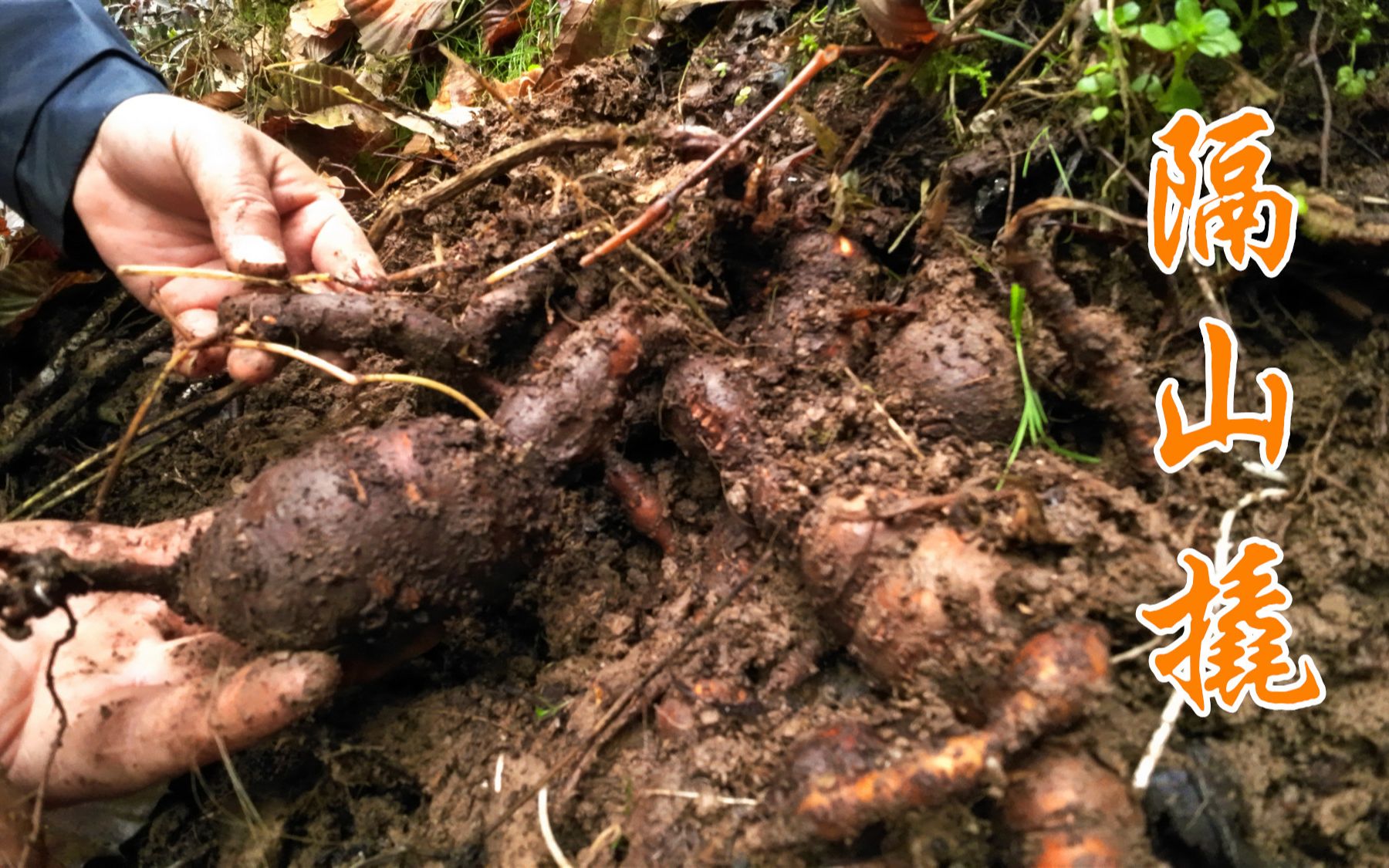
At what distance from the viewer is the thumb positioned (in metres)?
1.36

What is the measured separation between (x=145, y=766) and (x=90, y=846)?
303mm

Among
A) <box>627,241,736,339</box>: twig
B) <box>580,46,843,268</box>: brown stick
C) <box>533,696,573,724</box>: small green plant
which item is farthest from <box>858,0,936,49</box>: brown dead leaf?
<box>533,696,573,724</box>: small green plant

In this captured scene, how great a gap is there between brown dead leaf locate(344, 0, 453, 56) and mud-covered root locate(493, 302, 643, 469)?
1593 mm

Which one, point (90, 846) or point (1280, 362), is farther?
point (90, 846)

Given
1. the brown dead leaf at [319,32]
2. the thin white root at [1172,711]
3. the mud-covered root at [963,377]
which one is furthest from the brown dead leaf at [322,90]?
the thin white root at [1172,711]

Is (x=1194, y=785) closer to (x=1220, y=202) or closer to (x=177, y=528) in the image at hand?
(x=1220, y=202)

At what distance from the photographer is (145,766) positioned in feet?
3.80

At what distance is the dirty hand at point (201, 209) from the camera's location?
143 cm

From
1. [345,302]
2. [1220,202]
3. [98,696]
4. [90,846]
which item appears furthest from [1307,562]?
[90,846]

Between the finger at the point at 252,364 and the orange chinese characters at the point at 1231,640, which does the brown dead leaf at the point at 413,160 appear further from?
the orange chinese characters at the point at 1231,640

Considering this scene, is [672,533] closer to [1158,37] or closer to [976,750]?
[976,750]

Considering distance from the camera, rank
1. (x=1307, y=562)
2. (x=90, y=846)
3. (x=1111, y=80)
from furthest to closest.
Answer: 1. (x=90, y=846)
2. (x=1111, y=80)
3. (x=1307, y=562)

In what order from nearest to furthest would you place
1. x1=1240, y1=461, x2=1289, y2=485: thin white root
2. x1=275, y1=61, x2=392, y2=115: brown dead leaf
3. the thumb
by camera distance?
x1=1240, y1=461, x2=1289, y2=485: thin white root
the thumb
x1=275, y1=61, x2=392, y2=115: brown dead leaf

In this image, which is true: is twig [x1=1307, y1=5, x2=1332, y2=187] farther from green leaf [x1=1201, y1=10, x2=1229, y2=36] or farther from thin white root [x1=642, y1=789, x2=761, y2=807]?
thin white root [x1=642, y1=789, x2=761, y2=807]
